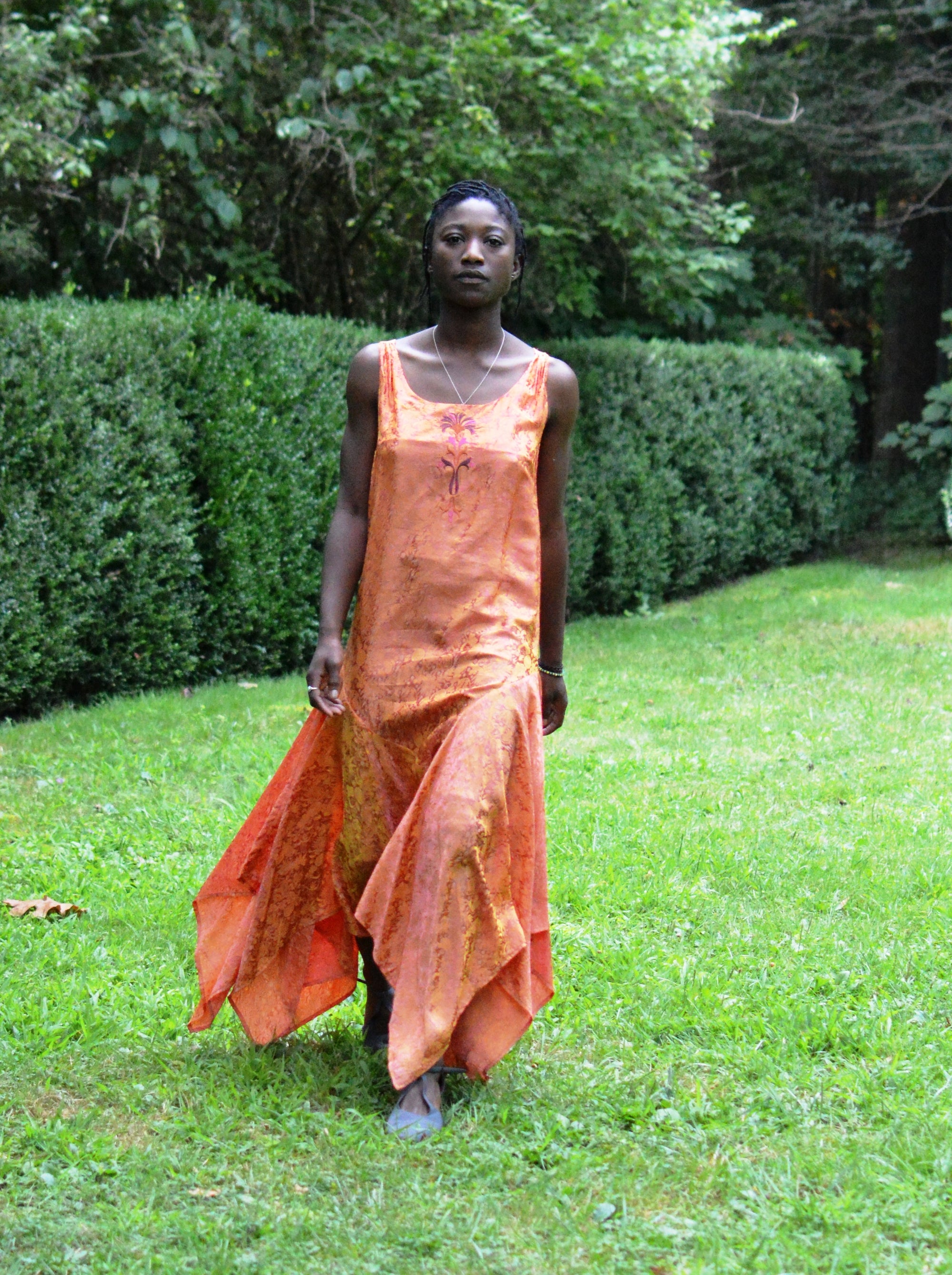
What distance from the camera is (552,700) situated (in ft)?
13.8

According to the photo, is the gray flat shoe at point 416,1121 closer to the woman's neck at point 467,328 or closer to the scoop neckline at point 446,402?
the scoop neckline at point 446,402

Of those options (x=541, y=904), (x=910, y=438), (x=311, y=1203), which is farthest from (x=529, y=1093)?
(x=910, y=438)

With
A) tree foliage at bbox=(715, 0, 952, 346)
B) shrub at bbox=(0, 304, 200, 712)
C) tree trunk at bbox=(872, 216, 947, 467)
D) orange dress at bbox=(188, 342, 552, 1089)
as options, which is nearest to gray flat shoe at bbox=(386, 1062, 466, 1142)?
orange dress at bbox=(188, 342, 552, 1089)

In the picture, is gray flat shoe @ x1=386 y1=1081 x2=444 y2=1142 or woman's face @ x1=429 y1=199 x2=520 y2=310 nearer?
gray flat shoe @ x1=386 y1=1081 x2=444 y2=1142

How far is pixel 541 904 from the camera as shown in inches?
145

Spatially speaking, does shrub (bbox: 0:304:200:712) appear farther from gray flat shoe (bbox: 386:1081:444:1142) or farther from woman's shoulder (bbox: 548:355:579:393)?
gray flat shoe (bbox: 386:1081:444:1142)

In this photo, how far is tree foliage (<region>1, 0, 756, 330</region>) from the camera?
395 inches

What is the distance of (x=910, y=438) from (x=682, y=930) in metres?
13.8

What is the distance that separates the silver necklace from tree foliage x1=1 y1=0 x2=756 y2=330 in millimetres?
5921

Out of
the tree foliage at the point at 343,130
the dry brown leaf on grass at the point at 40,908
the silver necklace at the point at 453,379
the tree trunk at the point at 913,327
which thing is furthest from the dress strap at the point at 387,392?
the tree trunk at the point at 913,327

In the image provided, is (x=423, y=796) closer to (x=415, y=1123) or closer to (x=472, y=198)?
(x=415, y=1123)

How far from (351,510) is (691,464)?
1155 cm

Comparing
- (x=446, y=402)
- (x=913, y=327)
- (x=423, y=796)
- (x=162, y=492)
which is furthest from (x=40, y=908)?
(x=913, y=327)

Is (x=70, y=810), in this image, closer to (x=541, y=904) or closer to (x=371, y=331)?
(x=541, y=904)
